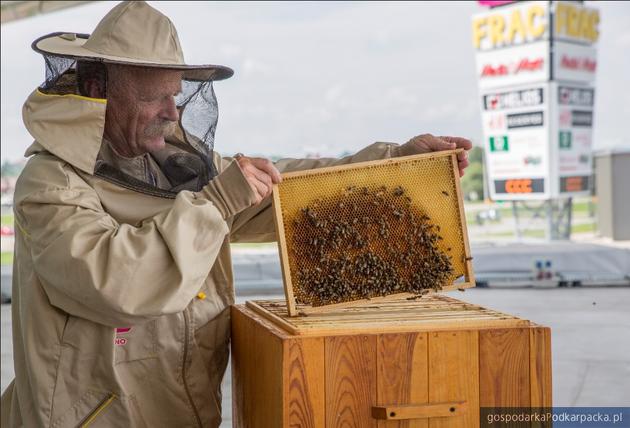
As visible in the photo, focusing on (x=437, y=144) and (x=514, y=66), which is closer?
(x=437, y=144)

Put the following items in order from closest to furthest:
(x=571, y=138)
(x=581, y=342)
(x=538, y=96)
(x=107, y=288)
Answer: (x=107, y=288) → (x=581, y=342) → (x=538, y=96) → (x=571, y=138)

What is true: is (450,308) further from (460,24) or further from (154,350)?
(460,24)

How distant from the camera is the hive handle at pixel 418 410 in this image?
1652mm

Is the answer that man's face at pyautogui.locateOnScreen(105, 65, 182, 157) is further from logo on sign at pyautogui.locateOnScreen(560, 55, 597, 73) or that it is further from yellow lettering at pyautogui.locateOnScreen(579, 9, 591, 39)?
yellow lettering at pyautogui.locateOnScreen(579, 9, 591, 39)

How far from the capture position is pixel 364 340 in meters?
1.67

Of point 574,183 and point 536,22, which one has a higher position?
point 536,22

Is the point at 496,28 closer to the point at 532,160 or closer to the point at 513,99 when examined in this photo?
the point at 513,99

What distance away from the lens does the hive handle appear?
5.42 ft

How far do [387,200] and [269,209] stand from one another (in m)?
0.46

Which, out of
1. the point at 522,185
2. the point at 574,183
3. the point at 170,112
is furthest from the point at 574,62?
the point at 170,112

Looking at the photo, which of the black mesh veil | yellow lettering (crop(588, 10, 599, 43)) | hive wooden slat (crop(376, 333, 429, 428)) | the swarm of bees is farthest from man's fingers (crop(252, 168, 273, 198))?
yellow lettering (crop(588, 10, 599, 43))

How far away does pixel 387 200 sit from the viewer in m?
2.02

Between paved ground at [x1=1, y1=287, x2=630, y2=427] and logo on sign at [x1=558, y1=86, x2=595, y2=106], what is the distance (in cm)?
352

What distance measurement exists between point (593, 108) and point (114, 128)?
35.3 feet
